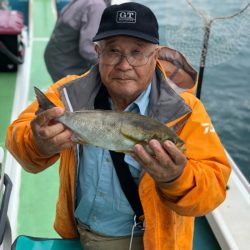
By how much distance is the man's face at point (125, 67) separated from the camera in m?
1.55

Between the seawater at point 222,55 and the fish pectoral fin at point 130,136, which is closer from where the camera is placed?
the fish pectoral fin at point 130,136

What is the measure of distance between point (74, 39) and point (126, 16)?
198cm

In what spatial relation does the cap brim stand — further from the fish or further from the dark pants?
the dark pants

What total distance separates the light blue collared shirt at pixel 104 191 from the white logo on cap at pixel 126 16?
0.29 metres

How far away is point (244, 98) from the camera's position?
758 centimetres

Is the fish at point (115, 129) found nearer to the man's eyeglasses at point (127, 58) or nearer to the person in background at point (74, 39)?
the man's eyeglasses at point (127, 58)

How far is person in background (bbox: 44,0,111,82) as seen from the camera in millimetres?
3270

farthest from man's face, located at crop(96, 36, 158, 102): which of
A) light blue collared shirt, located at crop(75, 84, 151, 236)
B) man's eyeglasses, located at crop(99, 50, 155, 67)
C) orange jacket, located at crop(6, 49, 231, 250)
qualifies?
orange jacket, located at crop(6, 49, 231, 250)

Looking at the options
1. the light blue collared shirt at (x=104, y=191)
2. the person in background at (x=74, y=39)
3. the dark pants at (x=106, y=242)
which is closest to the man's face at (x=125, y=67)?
the light blue collared shirt at (x=104, y=191)

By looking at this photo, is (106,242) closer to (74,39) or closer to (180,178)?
(180,178)

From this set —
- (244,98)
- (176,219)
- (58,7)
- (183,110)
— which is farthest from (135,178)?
(58,7)

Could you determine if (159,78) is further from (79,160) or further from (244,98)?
(244,98)

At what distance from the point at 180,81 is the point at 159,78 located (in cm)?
30

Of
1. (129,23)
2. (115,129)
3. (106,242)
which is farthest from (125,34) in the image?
(106,242)
